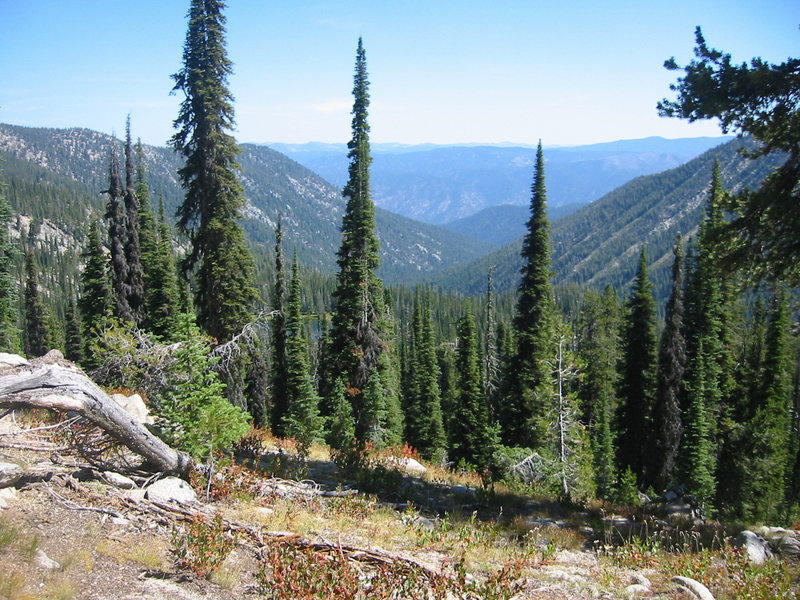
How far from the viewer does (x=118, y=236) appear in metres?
30.1

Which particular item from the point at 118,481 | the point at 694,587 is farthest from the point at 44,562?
the point at 694,587

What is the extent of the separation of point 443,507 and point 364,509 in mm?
1994

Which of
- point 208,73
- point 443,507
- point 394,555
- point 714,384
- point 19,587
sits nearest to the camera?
point 19,587

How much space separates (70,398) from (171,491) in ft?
6.67

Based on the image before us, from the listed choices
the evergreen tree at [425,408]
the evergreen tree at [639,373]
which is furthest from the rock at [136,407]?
the evergreen tree at [425,408]

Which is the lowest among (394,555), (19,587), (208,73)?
(394,555)

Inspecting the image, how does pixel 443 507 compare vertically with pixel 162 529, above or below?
below

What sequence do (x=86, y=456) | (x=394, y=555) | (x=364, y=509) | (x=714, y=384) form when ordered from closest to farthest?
(x=394, y=555), (x=86, y=456), (x=364, y=509), (x=714, y=384)

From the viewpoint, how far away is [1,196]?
1378 inches

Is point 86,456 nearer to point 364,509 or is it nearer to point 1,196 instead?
point 364,509

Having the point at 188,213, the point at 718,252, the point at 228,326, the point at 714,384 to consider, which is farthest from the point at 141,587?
the point at 714,384

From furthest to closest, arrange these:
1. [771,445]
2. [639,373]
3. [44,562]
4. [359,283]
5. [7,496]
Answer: [639,373] < [771,445] < [359,283] < [7,496] < [44,562]

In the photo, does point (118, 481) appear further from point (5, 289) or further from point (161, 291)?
point (5, 289)

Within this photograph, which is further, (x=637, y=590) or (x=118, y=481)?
(x=118, y=481)
